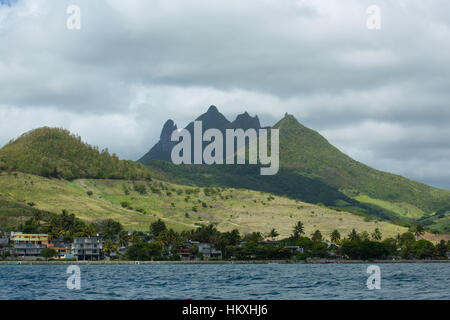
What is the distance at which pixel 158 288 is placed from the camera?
94.0m
